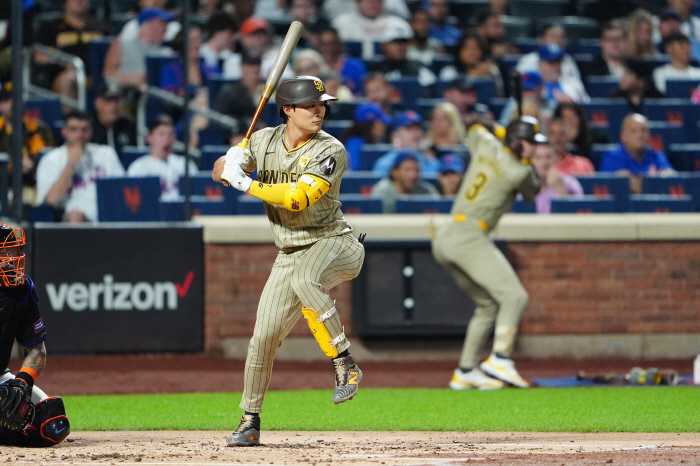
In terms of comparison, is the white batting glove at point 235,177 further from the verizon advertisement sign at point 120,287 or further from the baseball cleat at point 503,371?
the verizon advertisement sign at point 120,287

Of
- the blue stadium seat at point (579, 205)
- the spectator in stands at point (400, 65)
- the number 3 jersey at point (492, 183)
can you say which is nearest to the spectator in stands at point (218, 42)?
the spectator in stands at point (400, 65)

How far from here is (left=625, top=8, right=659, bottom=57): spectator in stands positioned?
13266 mm

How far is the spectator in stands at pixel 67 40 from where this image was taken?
1066 cm

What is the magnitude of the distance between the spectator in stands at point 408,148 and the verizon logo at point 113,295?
2.30 m

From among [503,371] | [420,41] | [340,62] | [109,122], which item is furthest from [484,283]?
[420,41]

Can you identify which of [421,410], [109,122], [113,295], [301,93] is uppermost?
[301,93]

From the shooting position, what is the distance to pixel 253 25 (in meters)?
11.7

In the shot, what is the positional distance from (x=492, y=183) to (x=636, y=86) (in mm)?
5003

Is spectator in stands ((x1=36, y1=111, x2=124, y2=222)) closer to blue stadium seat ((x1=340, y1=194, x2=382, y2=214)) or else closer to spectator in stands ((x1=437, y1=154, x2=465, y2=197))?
blue stadium seat ((x1=340, y1=194, x2=382, y2=214))

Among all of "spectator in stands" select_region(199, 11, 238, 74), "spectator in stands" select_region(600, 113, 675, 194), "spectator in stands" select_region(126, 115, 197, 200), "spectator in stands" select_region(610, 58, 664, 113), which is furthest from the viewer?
"spectator in stands" select_region(610, 58, 664, 113)

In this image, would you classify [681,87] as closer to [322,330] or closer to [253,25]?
[253,25]

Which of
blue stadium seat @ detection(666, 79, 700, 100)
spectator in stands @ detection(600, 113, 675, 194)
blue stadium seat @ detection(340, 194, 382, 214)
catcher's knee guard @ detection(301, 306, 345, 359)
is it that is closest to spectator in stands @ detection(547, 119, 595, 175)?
spectator in stands @ detection(600, 113, 675, 194)

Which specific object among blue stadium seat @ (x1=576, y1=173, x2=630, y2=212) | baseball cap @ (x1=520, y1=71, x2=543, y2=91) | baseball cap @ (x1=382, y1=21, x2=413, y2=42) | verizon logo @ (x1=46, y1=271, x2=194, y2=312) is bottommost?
verizon logo @ (x1=46, y1=271, x2=194, y2=312)

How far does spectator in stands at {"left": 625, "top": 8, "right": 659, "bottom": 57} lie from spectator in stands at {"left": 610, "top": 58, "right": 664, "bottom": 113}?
0.42 meters
